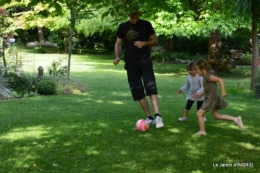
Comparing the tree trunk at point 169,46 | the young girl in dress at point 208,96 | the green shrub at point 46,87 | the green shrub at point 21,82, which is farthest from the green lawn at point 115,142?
the tree trunk at point 169,46

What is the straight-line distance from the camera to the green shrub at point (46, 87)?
11047 millimetres

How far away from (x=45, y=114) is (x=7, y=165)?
344 cm

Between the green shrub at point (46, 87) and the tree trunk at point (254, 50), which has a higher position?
the tree trunk at point (254, 50)

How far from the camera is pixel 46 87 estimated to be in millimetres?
11047

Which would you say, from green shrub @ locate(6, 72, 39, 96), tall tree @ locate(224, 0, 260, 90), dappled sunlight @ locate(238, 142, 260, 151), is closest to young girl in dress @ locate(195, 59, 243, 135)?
dappled sunlight @ locate(238, 142, 260, 151)

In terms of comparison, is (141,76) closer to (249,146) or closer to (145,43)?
(145,43)

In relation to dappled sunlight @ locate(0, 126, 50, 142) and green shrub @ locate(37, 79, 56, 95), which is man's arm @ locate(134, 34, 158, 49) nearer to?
dappled sunlight @ locate(0, 126, 50, 142)

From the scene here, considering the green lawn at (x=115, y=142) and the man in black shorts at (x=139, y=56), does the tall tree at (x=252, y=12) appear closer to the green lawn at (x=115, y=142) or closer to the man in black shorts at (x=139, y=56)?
the green lawn at (x=115, y=142)

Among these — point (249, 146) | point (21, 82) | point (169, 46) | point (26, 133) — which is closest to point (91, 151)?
point (26, 133)

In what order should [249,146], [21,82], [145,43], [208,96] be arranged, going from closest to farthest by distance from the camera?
[249,146] < [208,96] < [145,43] < [21,82]

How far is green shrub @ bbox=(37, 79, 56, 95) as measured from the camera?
435 inches

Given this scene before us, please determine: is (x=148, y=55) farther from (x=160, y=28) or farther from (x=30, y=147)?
(x=160, y=28)

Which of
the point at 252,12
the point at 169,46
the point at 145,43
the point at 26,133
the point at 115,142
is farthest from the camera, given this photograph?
the point at 169,46

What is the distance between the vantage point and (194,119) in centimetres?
726
